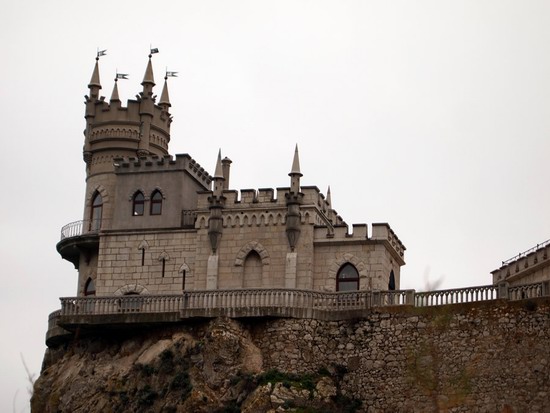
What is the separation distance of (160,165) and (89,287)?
646cm

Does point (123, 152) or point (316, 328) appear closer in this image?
point (316, 328)

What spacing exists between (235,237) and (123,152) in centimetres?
807

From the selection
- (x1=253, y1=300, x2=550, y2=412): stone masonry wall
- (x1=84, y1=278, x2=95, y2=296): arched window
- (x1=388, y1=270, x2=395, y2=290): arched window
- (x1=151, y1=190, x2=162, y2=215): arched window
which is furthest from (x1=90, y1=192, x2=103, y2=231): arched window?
(x1=388, y1=270, x2=395, y2=290): arched window

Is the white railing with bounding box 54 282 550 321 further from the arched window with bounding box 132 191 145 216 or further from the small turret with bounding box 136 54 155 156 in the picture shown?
the small turret with bounding box 136 54 155 156

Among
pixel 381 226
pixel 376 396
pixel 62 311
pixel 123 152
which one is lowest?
pixel 376 396

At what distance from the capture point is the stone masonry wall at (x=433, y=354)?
53.2 metres

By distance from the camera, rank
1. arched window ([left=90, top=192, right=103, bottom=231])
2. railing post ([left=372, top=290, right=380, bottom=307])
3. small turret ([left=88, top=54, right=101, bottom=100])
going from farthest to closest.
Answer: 1. small turret ([left=88, top=54, right=101, bottom=100])
2. arched window ([left=90, top=192, right=103, bottom=231])
3. railing post ([left=372, top=290, right=380, bottom=307])

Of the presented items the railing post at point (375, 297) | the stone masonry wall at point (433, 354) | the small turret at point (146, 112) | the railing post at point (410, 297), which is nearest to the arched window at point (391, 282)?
the railing post at point (375, 297)

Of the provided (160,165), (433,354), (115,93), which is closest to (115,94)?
(115,93)

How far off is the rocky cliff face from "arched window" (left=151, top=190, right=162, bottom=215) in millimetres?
6149

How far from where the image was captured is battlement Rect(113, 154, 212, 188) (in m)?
64.2

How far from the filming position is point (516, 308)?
178 feet

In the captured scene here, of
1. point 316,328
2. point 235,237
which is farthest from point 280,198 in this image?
point 316,328

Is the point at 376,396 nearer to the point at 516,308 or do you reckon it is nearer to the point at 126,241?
the point at 516,308
